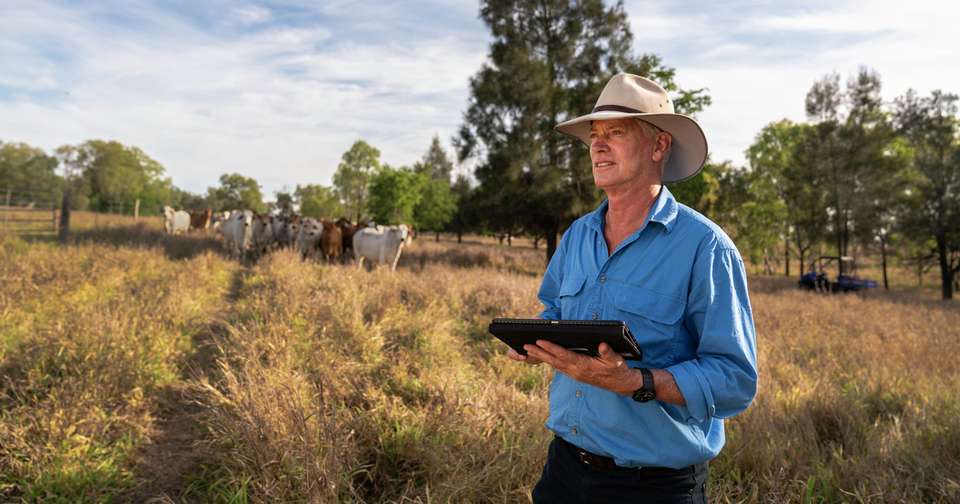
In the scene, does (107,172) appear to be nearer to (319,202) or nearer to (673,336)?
(319,202)

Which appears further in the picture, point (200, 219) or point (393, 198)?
point (393, 198)

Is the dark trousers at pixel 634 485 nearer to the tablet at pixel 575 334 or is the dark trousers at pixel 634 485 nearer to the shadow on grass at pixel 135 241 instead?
the tablet at pixel 575 334

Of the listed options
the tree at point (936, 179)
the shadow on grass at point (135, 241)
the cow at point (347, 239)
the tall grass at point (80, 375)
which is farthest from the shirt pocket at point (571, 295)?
the tree at point (936, 179)

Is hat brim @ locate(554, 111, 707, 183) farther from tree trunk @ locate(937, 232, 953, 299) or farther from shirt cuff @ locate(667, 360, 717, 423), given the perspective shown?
tree trunk @ locate(937, 232, 953, 299)

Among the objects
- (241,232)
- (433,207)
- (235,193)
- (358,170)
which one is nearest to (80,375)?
(241,232)

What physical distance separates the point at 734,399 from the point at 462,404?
2781 millimetres

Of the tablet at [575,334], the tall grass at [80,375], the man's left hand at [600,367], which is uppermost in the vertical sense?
the tablet at [575,334]

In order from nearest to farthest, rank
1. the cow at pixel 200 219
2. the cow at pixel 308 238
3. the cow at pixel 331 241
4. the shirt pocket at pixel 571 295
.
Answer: the shirt pocket at pixel 571 295
the cow at pixel 331 241
the cow at pixel 308 238
the cow at pixel 200 219

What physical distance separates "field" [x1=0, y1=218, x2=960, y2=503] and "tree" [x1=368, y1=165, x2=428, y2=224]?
Answer: 3463cm

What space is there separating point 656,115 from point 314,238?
19.6m

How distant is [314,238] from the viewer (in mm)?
20312

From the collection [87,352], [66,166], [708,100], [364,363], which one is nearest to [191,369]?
[87,352]

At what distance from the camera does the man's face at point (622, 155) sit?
80.7 inches

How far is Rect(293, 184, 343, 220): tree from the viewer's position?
227ft
